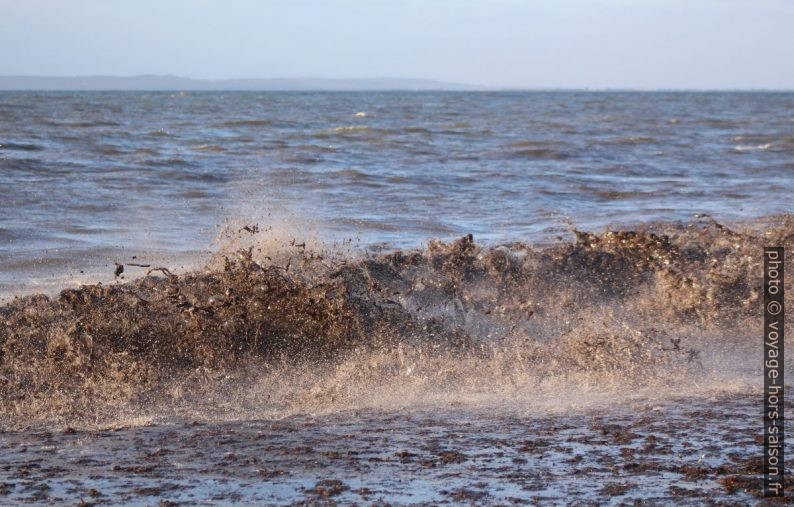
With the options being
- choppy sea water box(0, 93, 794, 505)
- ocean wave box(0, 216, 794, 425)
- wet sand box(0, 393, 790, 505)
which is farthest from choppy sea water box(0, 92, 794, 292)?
wet sand box(0, 393, 790, 505)

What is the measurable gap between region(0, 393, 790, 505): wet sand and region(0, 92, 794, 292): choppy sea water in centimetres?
331

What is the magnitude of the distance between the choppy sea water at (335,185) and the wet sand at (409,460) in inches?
130

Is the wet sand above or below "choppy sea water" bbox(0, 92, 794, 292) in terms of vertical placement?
below

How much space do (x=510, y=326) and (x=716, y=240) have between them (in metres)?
2.38

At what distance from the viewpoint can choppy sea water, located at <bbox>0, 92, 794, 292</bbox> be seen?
9594 mm

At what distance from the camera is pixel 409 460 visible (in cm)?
383

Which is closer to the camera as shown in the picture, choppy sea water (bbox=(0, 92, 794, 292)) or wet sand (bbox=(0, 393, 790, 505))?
wet sand (bbox=(0, 393, 790, 505))

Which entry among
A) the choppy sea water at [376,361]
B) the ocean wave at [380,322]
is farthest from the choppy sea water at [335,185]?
the ocean wave at [380,322]

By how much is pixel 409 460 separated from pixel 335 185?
1050 centimetres

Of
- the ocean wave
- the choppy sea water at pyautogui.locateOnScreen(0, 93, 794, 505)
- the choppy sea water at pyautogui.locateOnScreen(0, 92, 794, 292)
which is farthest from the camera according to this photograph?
the choppy sea water at pyautogui.locateOnScreen(0, 92, 794, 292)

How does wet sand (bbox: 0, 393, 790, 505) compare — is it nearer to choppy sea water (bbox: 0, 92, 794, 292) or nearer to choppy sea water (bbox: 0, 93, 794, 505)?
choppy sea water (bbox: 0, 93, 794, 505)

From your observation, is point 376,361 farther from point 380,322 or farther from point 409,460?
point 409,460

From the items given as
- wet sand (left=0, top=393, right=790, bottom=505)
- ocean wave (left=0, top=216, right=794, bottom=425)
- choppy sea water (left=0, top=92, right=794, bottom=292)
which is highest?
choppy sea water (left=0, top=92, right=794, bottom=292)

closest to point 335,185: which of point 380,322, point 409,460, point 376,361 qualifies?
point 380,322
